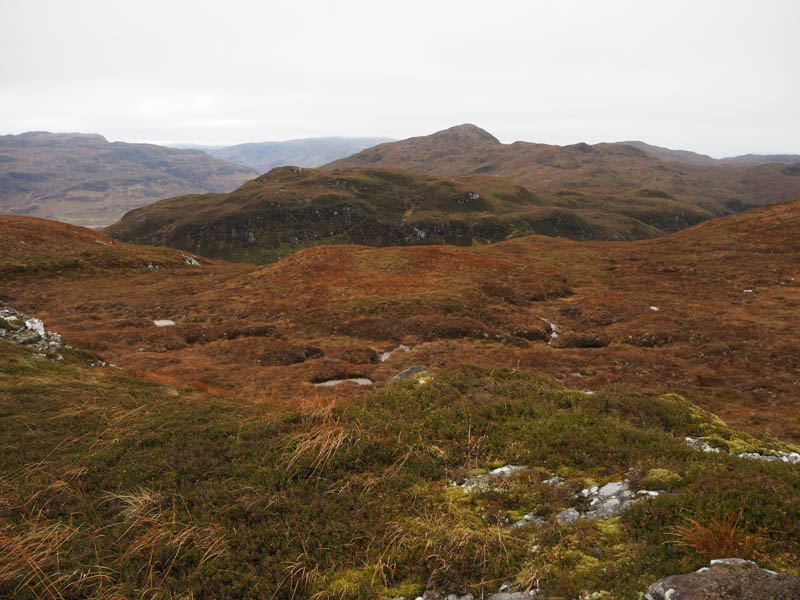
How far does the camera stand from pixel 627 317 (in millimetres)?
37281

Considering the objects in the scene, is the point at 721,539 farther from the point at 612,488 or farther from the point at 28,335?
the point at 28,335

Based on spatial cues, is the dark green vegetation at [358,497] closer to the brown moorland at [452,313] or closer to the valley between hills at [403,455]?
the valley between hills at [403,455]

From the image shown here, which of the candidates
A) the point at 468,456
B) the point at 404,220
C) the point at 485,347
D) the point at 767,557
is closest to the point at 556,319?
the point at 485,347

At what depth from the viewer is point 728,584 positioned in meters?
Answer: 5.36

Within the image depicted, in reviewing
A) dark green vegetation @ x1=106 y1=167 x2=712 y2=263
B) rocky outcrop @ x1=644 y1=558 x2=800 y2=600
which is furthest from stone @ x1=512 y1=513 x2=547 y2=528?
dark green vegetation @ x1=106 y1=167 x2=712 y2=263

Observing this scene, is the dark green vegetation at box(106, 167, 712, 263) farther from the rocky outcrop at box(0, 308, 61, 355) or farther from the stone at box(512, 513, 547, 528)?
the stone at box(512, 513, 547, 528)

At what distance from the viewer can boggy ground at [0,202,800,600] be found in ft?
22.5

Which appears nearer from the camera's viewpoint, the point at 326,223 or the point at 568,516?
the point at 568,516

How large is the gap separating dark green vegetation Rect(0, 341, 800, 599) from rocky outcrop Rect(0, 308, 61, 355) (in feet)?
34.3

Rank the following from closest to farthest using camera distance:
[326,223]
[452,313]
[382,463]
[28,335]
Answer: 1. [382,463]
2. [28,335]
3. [452,313]
4. [326,223]

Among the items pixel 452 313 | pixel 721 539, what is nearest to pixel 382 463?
pixel 721 539

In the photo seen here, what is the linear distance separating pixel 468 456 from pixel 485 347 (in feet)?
67.2

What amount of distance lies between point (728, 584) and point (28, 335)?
110 ft

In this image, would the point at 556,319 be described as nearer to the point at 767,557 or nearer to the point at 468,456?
the point at 468,456
